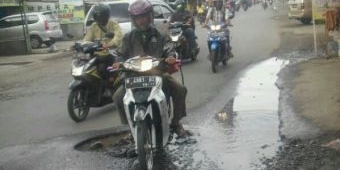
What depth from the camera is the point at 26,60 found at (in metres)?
19.9

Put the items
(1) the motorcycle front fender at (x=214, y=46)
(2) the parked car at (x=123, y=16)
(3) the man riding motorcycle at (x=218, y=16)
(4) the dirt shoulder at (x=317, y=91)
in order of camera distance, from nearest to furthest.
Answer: (4) the dirt shoulder at (x=317, y=91) < (1) the motorcycle front fender at (x=214, y=46) < (3) the man riding motorcycle at (x=218, y=16) < (2) the parked car at (x=123, y=16)

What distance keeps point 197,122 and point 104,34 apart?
228 centimetres

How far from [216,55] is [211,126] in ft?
17.4

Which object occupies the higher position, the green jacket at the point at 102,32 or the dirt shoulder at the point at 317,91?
the green jacket at the point at 102,32

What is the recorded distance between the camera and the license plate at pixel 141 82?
18.4 ft

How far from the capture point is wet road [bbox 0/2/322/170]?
6301 mm

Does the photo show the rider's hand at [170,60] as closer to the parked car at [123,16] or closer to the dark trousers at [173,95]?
the dark trousers at [173,95]

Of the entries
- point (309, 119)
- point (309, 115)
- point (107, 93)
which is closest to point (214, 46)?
point (107, 93)

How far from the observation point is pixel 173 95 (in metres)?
6.36

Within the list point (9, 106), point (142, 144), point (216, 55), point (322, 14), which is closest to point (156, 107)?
point (142, 144)

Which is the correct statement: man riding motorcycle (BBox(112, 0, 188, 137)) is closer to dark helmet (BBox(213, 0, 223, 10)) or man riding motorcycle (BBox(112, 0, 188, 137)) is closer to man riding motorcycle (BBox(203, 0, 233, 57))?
man riding motorcycle (BBox(203, 0, 233, 57))

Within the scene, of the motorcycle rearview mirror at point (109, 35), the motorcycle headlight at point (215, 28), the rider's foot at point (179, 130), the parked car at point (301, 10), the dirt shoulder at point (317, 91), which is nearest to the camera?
the rider's foot at point (179, 130)

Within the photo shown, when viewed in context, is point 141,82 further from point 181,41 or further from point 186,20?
point 186,20

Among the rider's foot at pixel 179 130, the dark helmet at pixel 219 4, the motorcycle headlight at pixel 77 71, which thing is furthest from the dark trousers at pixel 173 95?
the dark helmet at pixel 219 4
